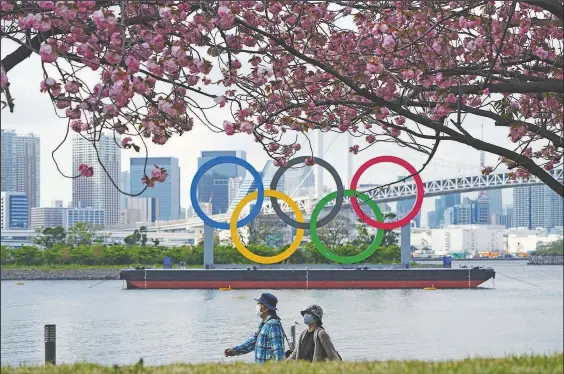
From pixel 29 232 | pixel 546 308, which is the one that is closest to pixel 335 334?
pixel 546 308

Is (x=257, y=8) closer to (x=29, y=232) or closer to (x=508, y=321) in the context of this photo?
(x=508, y=321)

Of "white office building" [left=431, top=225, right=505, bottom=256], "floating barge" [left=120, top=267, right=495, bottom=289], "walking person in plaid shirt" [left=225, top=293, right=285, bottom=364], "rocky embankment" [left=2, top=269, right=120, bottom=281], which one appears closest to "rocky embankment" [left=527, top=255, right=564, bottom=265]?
"white office building" [left=431, top=225, right=505, bottom=256]

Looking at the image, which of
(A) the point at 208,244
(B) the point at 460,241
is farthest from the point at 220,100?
(B) the point at 460,241

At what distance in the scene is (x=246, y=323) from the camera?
33625 millimetres

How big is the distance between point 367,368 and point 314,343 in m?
1.71

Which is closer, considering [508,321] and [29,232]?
[508,321]

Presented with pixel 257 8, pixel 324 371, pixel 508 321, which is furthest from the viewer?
pixel 508 321

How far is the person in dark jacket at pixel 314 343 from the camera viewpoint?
770 centimetres

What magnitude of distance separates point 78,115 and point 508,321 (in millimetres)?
29241

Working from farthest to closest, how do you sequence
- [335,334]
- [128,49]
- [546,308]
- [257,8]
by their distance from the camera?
[546,308] < [335,334] < [257,8] < [128,49]

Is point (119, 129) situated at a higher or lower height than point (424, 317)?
higher

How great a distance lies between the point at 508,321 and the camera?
3516 centimetres

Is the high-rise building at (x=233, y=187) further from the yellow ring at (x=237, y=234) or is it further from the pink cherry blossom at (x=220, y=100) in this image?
the pink cherry blossom at (x=220, y=100)

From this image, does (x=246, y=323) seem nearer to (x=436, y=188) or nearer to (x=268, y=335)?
(x=268, y=335)
